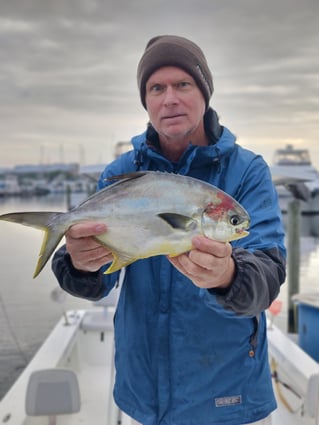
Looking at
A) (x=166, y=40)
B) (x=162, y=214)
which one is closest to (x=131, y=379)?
(x=162, y=214)

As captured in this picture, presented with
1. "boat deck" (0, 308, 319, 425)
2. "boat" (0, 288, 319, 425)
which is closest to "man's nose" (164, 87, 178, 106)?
"boat" (0, 288, 319, 425)

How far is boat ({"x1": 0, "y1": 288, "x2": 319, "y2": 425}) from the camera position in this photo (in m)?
3.73

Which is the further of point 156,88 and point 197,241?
point 156,88

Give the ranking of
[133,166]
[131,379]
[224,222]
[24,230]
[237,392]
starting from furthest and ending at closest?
[24,230] → [133,166] → [131,379] → [237,392] → [224,222]

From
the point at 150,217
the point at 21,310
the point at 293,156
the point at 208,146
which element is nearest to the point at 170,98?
the point at 208,146

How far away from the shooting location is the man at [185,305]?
86.7 inches

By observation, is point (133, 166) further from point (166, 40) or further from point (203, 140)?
point (166, 40)

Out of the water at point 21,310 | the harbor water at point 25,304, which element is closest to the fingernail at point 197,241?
the harbor water at point 25,304

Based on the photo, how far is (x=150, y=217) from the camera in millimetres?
1945

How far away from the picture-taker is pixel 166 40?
260 centimetres

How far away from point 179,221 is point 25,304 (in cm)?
1312

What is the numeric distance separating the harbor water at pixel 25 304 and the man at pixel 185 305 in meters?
5.20

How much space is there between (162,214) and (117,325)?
89 centimetres

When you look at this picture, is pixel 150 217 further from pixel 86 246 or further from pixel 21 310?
pixel 21 310
